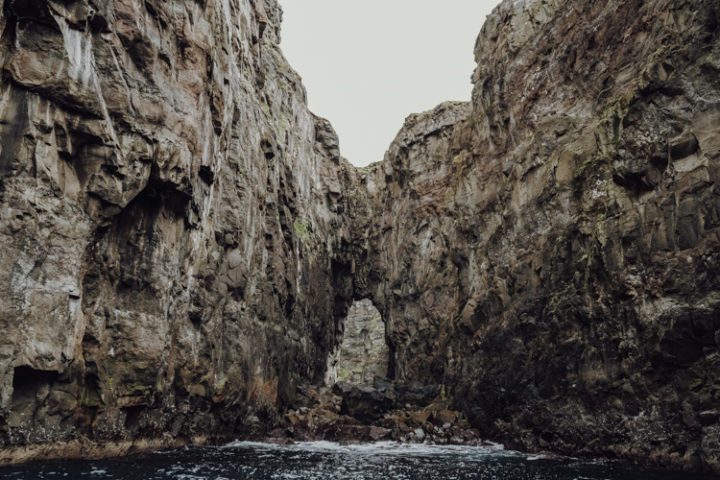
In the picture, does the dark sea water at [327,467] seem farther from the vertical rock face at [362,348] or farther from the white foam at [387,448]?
the vertical rock face at [362,348]

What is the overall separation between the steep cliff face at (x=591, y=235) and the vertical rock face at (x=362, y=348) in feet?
157

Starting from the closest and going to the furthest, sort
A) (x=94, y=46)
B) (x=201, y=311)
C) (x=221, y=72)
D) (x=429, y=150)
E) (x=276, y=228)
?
(x=94, y=46) → (x=201, y=311) → (x=221, y=72) → (x=276, y=228) → (x=429, y=150)

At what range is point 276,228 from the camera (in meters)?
46.2

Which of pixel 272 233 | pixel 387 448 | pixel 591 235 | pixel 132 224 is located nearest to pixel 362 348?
pixel 272 233

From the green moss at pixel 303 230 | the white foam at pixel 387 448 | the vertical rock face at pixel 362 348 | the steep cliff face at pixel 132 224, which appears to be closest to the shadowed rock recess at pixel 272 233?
the steep cliff face at pixel 132 224

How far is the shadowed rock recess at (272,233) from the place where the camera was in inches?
805

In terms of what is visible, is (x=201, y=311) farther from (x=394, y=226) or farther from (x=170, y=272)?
(x=394, y=226)

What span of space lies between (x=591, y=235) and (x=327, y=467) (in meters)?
18.0

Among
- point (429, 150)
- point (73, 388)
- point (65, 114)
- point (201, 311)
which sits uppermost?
point (429, 150)

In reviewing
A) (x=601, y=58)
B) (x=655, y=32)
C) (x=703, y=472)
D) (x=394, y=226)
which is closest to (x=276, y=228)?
(x=394, y=226)

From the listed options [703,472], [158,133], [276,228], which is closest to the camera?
[703,472]

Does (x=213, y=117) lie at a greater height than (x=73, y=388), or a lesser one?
greater

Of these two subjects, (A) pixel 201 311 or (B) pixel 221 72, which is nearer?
(A) pixel 201 311

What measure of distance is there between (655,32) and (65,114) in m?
28.3
